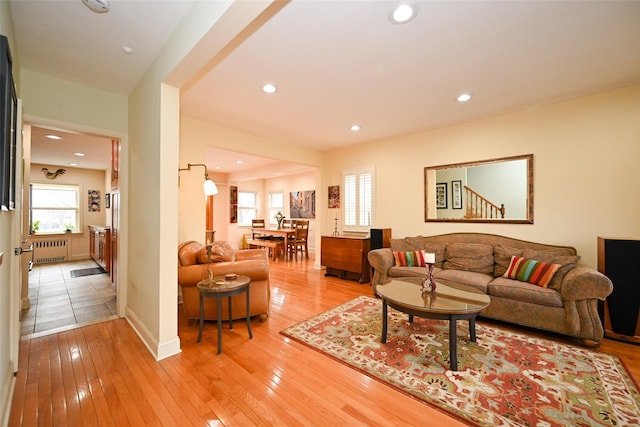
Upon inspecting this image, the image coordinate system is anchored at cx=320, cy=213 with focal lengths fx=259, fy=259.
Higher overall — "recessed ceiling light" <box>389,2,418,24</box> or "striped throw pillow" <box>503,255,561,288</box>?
"recessed ceiling light" <box>389,2,418,24</box>

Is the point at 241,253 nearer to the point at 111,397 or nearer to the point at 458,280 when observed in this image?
the point at 111,397

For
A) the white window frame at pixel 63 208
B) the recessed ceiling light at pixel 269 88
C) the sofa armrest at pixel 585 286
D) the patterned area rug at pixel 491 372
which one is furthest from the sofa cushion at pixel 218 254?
the white window frame at pixel 63 208

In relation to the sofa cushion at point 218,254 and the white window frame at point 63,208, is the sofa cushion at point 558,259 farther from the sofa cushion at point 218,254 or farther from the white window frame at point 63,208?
the white window frame at point 63,208

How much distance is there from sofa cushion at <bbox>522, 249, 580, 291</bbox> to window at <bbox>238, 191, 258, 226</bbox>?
7969 mm

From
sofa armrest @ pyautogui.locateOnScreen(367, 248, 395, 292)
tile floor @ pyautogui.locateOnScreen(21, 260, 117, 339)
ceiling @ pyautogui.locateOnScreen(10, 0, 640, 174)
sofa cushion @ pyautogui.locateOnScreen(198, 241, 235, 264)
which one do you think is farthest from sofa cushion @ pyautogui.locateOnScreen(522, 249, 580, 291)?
tile floor @ pyautogui.locateOnScreen(21, 260, 117, 339)

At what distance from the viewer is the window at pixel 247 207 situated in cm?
913

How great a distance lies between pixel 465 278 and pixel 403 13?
2869 mm

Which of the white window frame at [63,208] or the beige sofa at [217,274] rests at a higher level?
the white window frame at [63,208]

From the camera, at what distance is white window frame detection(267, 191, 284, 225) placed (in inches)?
355

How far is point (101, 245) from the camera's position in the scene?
5605 millimetres

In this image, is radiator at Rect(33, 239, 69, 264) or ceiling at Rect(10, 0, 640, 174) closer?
ceiling at Rect(10, 0, 640, 174)

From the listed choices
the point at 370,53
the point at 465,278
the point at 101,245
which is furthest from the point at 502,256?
the point at 101,245

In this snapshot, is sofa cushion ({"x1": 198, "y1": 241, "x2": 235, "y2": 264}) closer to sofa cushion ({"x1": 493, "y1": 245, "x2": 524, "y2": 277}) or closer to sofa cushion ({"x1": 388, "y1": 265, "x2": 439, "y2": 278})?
sofa cushion ({"x1": 388, "y1": 265, "x2": 439, "y2": 278})

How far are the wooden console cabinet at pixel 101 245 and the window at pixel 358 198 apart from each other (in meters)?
4.64
